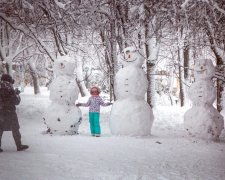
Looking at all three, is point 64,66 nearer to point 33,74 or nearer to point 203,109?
point 203,109

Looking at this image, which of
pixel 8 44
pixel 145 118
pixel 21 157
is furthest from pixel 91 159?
pixel 8 44

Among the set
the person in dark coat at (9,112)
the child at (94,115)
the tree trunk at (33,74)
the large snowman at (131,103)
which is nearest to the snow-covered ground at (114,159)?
the person in dark coat at (9,112)

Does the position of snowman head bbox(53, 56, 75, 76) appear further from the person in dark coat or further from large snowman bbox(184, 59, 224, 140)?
large snowman bbox(184, 59, 224, 140)

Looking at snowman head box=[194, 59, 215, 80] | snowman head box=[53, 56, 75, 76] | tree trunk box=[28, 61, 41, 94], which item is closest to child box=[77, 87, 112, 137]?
snowman head box=[53, 56, 75, 76]

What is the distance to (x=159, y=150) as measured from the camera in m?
7.56

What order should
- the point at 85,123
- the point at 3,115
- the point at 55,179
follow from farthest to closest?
the point at 85,123
the point at 3,115
the point at 55,179

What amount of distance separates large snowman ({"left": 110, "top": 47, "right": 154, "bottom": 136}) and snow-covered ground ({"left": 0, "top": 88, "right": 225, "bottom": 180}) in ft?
1.36

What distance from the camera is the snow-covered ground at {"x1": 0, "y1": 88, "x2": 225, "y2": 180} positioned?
5221 mm

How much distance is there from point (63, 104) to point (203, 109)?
12.5 ft

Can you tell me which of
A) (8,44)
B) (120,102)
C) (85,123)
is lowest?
(85,123)

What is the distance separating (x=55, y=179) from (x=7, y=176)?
0.69 metres

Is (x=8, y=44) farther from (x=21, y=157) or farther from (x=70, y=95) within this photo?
(x=21, y=157)

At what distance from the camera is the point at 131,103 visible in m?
9.30

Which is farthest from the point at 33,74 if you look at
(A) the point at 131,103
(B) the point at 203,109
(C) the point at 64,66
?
(B) the point at 203,109
